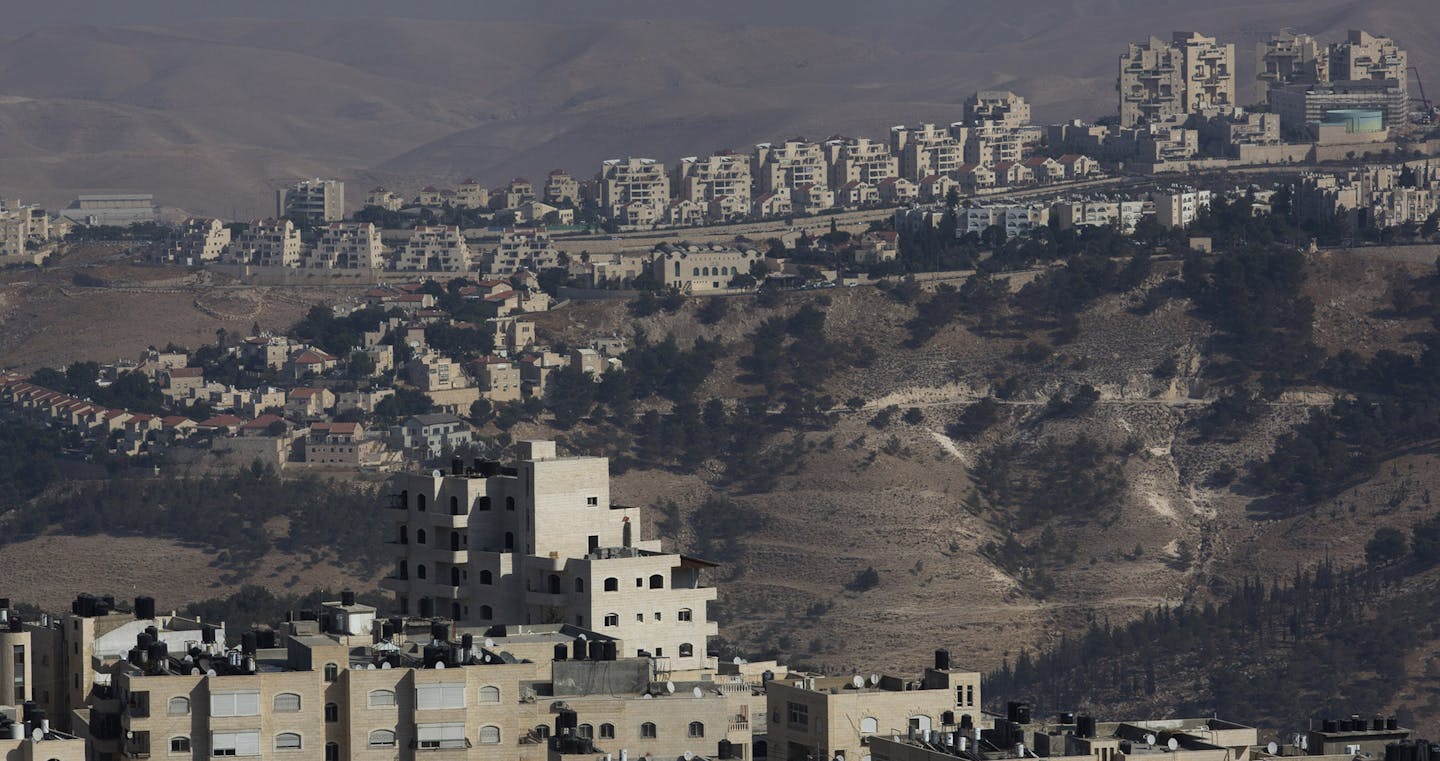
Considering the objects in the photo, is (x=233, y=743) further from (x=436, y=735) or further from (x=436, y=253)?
(x=436, y=253)

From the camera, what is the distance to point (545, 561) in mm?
64188

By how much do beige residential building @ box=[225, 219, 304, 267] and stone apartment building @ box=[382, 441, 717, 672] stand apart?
4637 inches

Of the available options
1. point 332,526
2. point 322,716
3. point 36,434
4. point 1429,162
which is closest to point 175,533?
point 332,526

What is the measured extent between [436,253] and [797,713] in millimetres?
131287

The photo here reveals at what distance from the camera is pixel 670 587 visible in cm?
6366

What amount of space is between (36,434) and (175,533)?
17227 millimetres

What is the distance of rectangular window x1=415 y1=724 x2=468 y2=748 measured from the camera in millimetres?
48469

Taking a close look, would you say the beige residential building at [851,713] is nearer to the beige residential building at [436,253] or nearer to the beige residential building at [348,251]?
the beige residential building at [436,253]

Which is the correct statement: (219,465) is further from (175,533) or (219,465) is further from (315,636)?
(315,636)

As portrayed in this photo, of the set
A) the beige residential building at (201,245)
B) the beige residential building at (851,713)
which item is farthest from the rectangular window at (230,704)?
the beige residential building at (201,245)

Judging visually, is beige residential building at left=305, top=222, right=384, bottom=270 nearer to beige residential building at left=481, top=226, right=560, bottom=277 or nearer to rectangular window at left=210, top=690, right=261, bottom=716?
beige residential building at left=481, top=226, right=560, bottom=277

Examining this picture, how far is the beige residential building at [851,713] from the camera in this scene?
175 ft

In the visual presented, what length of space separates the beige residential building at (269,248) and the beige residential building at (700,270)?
77.8 feet

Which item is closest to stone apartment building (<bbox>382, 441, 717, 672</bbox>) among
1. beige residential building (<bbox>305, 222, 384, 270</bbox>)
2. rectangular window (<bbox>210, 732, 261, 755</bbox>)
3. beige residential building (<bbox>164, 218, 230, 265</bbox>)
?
rectangular window (<bbox>210, 732, 261, 755</bbox>)
